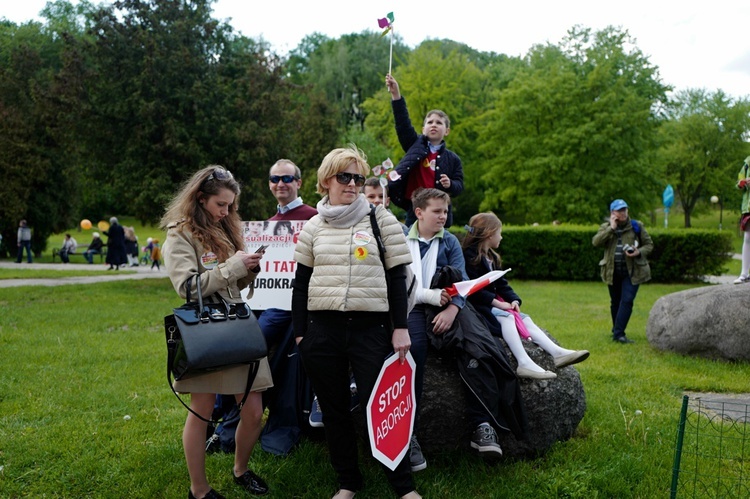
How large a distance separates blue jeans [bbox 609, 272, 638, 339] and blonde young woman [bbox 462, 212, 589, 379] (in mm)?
5126

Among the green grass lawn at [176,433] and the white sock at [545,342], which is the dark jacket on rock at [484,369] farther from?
the white sock at [545,342]

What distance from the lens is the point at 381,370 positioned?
379 cm

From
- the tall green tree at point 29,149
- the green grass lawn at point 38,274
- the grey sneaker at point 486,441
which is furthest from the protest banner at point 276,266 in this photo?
the tall green tree at point 29,149

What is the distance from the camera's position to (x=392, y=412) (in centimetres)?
387

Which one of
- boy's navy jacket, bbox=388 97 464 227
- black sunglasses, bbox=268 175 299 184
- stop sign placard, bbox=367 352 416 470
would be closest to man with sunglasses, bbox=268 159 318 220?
black sunglasses, bbox=268 175 299 184

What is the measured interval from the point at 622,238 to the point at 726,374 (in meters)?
2.83

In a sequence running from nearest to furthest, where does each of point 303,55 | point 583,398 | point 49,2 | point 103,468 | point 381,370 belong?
point 381,370, point 103,468, point 583,398, point 49,2, point 303,55

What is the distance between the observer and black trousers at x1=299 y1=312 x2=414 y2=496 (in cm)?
380

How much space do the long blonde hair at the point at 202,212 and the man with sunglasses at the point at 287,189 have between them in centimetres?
118

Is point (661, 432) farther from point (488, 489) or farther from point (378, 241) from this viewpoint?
point (378, 241)

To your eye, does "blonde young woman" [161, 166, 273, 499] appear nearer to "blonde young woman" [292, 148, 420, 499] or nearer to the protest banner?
"blonde young woman" [292, 148, 420, 499]

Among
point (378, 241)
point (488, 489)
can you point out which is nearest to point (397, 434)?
point (488, 489)

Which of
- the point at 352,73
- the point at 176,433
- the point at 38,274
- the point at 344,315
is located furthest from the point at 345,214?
the point at 352,73

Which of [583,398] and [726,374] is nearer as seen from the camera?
[583,398]
